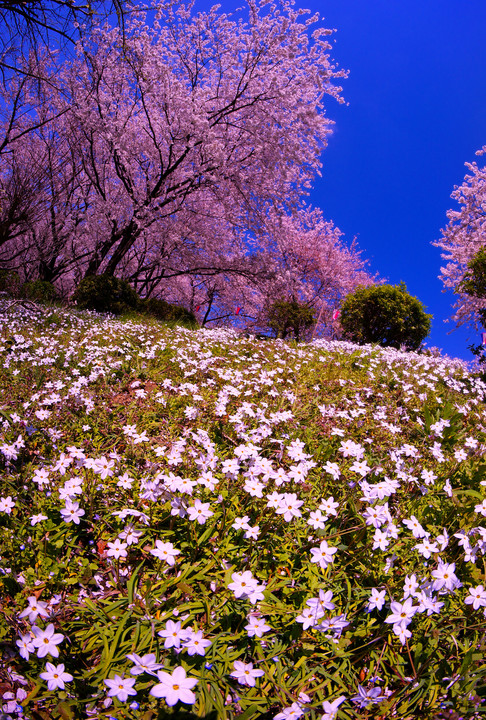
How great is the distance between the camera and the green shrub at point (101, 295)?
12.7 metres

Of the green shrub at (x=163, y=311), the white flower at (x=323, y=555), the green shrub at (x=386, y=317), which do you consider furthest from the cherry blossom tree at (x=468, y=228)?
the white flower at (x=323, y=555)

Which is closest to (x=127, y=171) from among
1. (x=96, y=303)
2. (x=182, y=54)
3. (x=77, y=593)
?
(x=182, y=54)

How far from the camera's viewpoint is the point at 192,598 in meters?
1.91

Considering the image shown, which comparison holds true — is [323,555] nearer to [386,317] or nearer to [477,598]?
[477,598]

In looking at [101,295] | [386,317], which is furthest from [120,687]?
[386,317]

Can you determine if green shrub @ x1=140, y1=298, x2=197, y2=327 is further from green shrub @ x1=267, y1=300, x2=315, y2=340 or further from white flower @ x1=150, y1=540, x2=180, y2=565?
white flower @ x1=150, y1=540, x2=180, y2=565

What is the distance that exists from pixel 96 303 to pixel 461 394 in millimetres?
11401

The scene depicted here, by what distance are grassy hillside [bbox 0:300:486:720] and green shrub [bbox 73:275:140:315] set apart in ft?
31.0

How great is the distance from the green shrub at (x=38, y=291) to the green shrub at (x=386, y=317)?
39.3ft

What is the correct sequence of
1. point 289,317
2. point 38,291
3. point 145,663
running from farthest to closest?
point 289,317
point 38,291
point 145,663

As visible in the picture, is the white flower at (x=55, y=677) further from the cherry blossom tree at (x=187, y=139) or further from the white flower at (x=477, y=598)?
the cherry blossom tree at (x=187, y=139)

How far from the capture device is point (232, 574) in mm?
1705

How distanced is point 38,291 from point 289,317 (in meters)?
10.2

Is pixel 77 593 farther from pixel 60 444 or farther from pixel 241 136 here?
pixel 241 136
